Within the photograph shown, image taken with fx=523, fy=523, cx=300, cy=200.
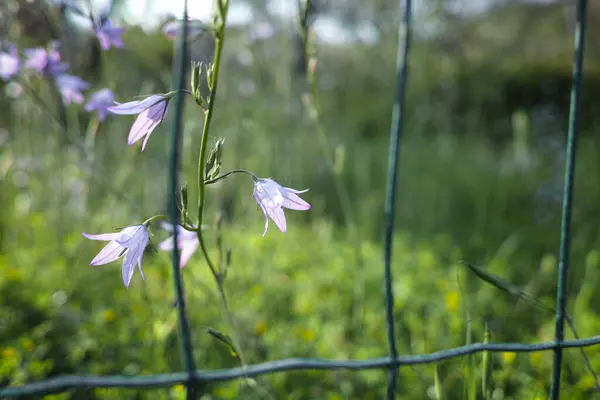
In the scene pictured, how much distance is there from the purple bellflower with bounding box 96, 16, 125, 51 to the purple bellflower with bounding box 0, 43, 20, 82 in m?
0.44

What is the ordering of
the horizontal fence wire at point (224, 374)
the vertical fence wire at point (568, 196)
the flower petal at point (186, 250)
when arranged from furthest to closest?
A: the flower petal at point (186, 250) → the vertical fence wire at point (568, 196) → the horizontal fence wire at point (224, 374)

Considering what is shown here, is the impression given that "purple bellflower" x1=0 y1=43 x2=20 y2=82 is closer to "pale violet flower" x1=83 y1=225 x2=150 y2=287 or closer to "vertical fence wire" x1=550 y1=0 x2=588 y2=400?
"pale violet flower" x1=83 y1=225 x2=150 y2=287

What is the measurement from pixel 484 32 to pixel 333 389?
403 inches

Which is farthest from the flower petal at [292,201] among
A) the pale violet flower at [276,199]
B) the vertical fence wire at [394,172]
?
the vertical fence wire at [394,172]

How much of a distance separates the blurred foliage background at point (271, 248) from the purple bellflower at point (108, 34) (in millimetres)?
310

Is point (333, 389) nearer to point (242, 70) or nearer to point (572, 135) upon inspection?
point (572, 135)

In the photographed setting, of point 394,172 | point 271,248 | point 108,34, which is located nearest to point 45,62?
point 108,34

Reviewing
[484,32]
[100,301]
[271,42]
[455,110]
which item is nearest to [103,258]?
[100,301]

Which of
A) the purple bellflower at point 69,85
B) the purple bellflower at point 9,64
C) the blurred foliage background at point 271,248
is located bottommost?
the blurred foliage background at point 271,248

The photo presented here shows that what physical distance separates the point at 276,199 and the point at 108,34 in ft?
2.04

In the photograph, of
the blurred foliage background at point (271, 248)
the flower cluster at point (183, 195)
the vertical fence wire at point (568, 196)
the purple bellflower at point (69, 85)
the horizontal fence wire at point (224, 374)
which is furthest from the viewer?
the blurred foliage background at point (271, 248)

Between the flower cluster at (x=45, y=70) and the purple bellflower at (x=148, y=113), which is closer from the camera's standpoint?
the purple bellflower at (x=148, y=113)

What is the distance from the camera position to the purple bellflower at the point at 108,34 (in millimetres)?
1095

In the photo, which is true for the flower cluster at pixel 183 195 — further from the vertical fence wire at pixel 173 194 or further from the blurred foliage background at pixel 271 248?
the blurred foliage background at pixel 271 248
